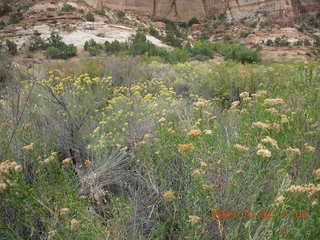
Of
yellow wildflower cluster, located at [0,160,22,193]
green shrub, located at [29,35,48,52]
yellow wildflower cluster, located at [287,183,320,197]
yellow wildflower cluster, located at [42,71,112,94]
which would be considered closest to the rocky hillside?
green shrub, located at [29,35,48,52]

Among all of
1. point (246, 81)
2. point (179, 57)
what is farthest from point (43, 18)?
point (246, 81)

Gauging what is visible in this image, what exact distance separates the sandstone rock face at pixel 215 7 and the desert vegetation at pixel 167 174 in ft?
112

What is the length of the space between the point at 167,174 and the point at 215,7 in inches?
1704

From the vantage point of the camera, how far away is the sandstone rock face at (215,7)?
3478 cm

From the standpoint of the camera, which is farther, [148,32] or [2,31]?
[148,32]

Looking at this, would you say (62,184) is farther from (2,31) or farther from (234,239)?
(2,31)

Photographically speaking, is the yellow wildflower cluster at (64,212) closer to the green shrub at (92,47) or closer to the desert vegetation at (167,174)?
the desert vegetation at (167,174)

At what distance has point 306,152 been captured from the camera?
75.5 inches

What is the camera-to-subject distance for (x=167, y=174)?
2.36 metres

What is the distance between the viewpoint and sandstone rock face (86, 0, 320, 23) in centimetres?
3478

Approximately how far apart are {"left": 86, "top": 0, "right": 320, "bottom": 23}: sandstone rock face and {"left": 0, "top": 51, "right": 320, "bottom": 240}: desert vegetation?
112 feet

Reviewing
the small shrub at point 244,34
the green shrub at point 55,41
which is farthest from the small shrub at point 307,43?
the green shrub at point 55,41

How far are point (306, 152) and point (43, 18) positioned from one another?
2942cm

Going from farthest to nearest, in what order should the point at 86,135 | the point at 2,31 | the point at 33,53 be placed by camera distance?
1. the point at 2,31
2. the point at 33,53
3. the point at 86,135
